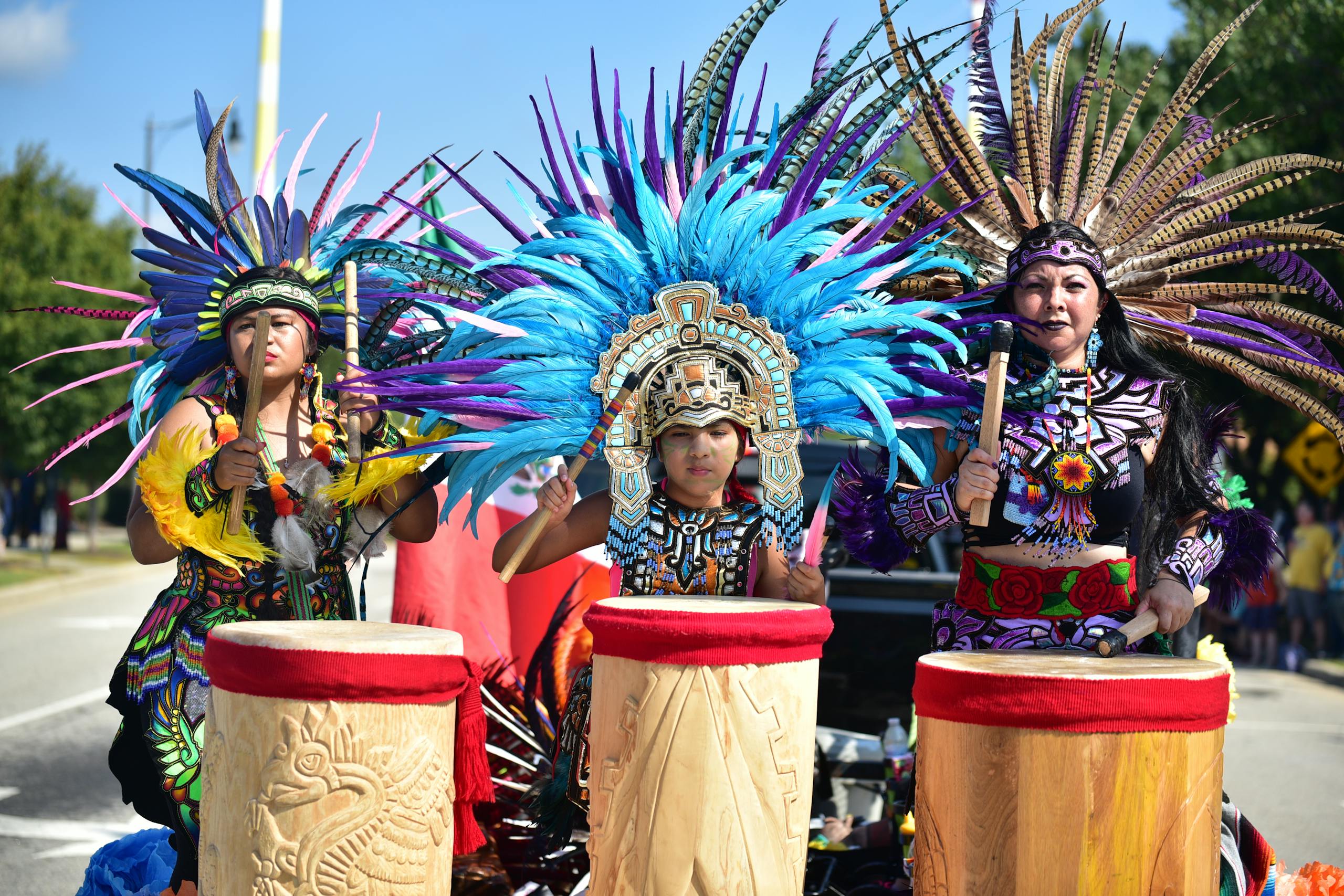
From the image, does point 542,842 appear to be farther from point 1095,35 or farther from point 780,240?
point 1095,35

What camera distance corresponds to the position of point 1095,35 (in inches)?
134

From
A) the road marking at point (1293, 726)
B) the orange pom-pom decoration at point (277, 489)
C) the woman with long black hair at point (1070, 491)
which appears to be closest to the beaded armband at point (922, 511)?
the woman with long black hair at point (1070, 491)

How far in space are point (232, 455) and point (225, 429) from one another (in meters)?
0.25

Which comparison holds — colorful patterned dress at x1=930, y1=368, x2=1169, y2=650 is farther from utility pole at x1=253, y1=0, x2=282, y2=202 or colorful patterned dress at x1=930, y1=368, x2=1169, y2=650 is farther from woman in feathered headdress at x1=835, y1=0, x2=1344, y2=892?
utility pole at x1=253, y1=0, x2=282, y2=202

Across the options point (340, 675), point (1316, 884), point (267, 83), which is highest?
point (267, 83)

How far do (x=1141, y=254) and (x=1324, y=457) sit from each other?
1092cm

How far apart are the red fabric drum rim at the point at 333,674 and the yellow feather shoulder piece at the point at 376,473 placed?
675mm

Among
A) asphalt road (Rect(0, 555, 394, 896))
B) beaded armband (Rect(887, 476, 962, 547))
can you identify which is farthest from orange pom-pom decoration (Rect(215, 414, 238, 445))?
asphalt road (Rect(0, 555, 394, 896))

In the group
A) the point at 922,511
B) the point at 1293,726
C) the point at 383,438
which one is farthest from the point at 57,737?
the point at 1293,726

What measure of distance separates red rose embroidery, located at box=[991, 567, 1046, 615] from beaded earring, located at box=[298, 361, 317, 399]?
1.87 metres

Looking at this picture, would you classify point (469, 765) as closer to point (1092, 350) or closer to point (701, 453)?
point (701, 453)

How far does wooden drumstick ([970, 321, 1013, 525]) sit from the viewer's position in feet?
8.77

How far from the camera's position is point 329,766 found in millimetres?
2377

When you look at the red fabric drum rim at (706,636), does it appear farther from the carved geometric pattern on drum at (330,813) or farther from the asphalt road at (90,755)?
the asphalt road at (90,755)
